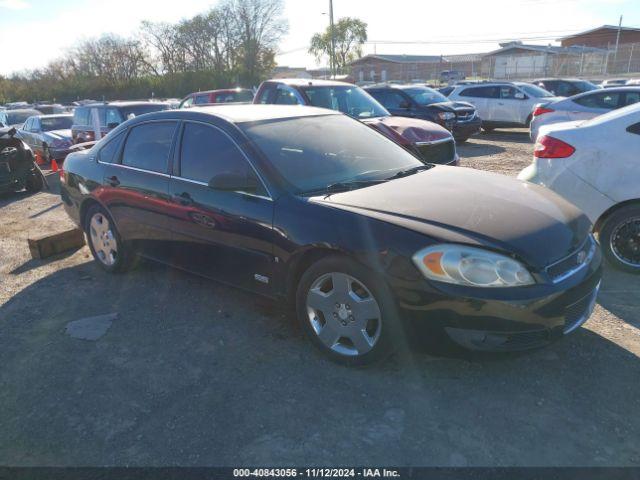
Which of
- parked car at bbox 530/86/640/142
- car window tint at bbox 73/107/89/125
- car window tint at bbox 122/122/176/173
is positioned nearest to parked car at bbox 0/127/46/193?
car window tint at bbox 73/107/89/125

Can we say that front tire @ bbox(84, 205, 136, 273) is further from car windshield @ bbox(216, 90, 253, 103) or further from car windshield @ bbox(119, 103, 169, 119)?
car windshield @ bbox(216, 90, 253, 103)

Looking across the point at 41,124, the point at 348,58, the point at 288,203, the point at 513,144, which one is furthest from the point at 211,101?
the point at 348,58

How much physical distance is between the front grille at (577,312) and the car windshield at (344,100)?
6.65 meters

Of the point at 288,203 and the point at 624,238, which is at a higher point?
the point at 288,203

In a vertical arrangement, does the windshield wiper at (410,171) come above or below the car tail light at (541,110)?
above

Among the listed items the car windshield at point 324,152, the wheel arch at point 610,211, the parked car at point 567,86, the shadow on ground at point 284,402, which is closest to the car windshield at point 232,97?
the parked car at point 567,86

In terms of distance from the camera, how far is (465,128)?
1355 cm

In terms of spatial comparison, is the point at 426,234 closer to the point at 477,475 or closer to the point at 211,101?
the point at 477,475

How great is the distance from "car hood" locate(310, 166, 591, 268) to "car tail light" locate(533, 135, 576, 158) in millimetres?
1215

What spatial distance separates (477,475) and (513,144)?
43.0ft

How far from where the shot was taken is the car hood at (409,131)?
818cm

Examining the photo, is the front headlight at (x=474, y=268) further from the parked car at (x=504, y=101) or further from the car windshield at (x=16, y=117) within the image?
the car windshield at (x=16, y=117)

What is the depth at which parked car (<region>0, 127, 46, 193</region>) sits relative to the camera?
9.20 m

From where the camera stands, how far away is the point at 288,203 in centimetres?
331
